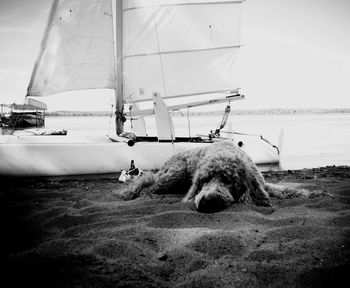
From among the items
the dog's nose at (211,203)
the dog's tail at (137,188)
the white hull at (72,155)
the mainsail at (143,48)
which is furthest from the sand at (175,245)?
the mainsail at (143,48)

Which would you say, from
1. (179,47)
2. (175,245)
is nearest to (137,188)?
(175,245)

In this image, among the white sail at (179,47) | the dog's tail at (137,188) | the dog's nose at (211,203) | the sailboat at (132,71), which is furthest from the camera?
the white sail at (179,47)

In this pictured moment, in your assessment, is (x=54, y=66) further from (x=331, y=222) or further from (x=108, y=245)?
(x=331, y=222)

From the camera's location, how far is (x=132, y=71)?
826 centimetres

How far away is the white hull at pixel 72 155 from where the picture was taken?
594 centimetres

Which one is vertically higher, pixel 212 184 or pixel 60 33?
pixel 60 33

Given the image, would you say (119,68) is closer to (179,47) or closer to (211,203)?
(179,47)

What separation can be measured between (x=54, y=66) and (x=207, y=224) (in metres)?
6.50

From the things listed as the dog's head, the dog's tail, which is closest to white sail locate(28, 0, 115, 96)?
the dog's tail

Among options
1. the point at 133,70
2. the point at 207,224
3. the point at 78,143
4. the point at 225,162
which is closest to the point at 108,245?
the point at 207,224

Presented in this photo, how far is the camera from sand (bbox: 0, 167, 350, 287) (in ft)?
4.90

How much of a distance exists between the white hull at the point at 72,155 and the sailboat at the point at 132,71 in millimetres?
20

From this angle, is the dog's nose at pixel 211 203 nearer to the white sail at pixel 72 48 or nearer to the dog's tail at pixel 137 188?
the dog's tail at pixel 137 188

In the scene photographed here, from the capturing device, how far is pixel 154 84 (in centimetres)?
862
